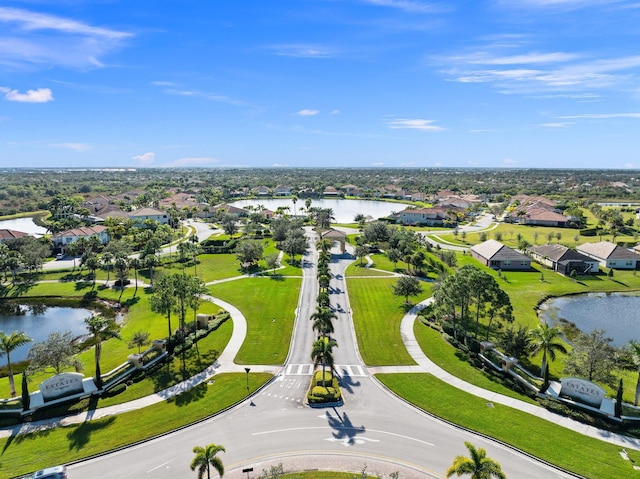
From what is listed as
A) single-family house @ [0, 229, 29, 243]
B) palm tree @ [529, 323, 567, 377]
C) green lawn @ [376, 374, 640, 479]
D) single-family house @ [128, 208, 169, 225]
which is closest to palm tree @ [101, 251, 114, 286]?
single-family house @ [0, 229, 29, 243]

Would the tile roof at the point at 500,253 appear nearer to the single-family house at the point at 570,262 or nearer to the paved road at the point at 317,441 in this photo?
the single-family house at the point at 570,262

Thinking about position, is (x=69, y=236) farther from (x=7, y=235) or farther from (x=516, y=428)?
(x=516, y=428)

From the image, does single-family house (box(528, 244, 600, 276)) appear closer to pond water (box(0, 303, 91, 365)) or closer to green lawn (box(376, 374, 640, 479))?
green lawn (box(376, 374, 640, 479))

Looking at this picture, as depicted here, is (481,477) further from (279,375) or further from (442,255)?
(442,255)

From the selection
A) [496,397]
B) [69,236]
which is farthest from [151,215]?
[496,397]

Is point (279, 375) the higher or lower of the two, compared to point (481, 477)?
lower

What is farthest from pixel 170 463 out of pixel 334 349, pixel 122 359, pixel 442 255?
pixel 442 255
